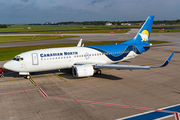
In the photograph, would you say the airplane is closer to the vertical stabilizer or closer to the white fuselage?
the white fuselage

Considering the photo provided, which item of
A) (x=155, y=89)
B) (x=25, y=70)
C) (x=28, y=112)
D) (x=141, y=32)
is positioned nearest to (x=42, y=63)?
(x=25, y=70)

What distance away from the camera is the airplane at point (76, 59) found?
24.8 metres

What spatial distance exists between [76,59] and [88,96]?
370 inches

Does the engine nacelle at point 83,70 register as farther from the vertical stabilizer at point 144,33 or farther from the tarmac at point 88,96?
the vertical stabilizer at point 144,33

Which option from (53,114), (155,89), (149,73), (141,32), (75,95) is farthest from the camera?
(141,32)

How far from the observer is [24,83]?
2475 centimetres

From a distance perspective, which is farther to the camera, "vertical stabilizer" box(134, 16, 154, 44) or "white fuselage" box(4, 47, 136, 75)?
"vertical stabilizer" box(134, 16, 154, 44)

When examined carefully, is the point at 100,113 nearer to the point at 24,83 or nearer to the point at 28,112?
the point at 28,112

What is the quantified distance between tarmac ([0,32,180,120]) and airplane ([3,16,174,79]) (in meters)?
1.95

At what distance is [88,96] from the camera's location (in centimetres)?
1972

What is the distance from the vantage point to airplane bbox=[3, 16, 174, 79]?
24828 millimetres

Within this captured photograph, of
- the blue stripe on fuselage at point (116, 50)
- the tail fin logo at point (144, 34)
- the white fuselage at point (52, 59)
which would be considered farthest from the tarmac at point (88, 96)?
the tail fin logo at point (144, 34)

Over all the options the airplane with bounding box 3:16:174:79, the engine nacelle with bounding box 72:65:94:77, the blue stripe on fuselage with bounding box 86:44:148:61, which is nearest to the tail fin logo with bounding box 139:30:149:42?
the airplane with bounding box 3:16:174:79

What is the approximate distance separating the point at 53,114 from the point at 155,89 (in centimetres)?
1370
